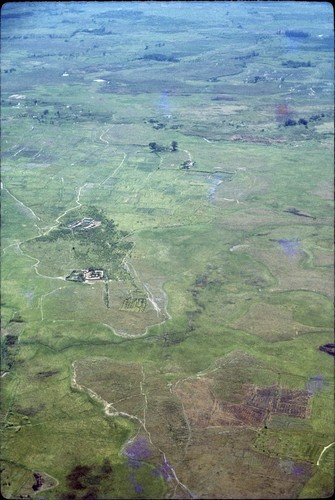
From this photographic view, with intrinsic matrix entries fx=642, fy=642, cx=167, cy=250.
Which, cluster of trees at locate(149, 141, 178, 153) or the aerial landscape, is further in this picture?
cluster of trees at locate(149, 141, 178, 153)

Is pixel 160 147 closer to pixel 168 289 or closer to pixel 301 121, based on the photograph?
pixel 301 121

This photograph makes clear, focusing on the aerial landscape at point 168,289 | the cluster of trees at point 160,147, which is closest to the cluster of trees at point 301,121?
the aerial landscape at point 168,289

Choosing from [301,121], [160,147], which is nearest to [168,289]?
[160,147]

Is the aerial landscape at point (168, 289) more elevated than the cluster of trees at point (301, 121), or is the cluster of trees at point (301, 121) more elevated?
the cluster of trees at point (301, 121)

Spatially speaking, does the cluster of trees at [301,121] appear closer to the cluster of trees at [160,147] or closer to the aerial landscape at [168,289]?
the aerial landscape at [168,289]

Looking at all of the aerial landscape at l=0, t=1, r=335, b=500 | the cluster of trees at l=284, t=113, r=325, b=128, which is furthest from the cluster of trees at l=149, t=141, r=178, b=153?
the cluster of trees at l=284, t=113, r=325, b=128

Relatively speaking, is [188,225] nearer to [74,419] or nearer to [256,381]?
[256,381]

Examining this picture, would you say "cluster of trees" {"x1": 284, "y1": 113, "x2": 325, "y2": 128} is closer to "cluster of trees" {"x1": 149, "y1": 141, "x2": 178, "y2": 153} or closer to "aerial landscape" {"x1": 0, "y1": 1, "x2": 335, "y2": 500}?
"aerial landscape" {"x1": 0, "y1": 1, "x2": 335, "y2": 500}

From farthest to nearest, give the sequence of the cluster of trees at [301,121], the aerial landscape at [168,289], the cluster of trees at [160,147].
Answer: the cluster of trees at [301,121] → the cluster of trees at [160,147] → the aerial landscape at [168,289]

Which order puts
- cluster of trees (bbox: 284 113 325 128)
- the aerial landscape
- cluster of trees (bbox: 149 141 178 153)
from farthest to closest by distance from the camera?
1. cluster of trees (bbox: 284 113 325 128)
2. cluster of trees (bbox: 149 141 178 153)
3. the aerial landscape
